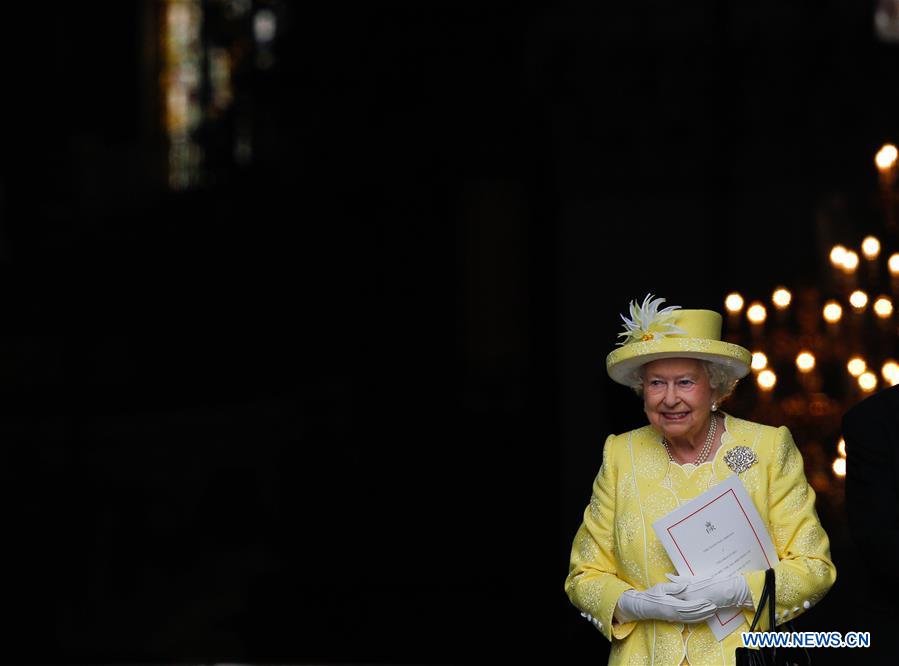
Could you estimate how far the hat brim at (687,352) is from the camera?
271 centimetres

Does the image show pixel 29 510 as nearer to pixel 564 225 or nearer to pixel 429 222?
pixel 429 222

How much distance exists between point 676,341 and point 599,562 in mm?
532

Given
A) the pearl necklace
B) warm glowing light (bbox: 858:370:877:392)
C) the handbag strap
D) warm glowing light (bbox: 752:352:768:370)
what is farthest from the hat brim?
warm glowing light (bbox: 858:370:877:392)

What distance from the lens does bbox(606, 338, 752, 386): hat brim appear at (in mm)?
2709

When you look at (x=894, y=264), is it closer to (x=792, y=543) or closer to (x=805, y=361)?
(x=805, y=361)

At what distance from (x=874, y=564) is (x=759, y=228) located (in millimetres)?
3597

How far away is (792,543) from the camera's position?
271 cm

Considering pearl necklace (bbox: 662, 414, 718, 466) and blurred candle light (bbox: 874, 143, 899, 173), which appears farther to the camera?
blurred candle light (bbox: 874, 143, 899, 173)

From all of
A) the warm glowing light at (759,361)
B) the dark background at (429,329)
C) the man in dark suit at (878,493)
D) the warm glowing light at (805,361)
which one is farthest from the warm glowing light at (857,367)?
the man in dark suit at (878,493)

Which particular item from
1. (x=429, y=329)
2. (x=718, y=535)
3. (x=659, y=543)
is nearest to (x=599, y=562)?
(x=659, y=543)

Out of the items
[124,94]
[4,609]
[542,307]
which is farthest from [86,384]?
[124,94]

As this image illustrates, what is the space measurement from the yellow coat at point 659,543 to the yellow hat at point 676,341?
185 millimetres

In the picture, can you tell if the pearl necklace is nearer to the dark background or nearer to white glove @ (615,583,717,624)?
white glove @ (615,583,717,624)

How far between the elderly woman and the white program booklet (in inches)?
1.3
